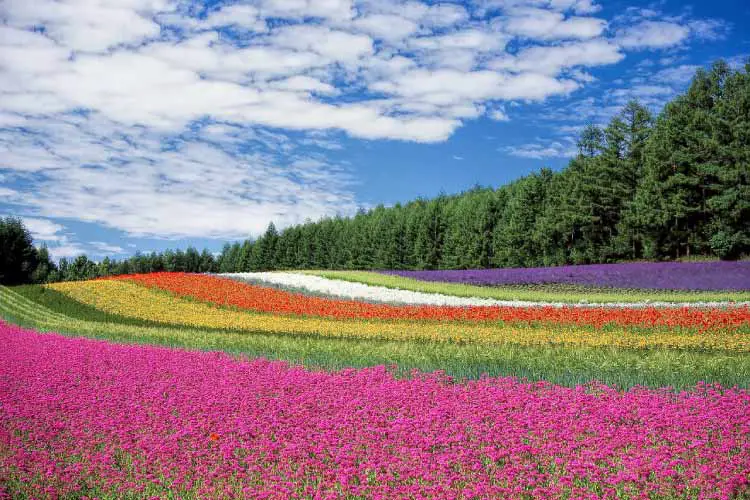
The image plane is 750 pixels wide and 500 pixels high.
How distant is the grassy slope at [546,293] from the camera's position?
2706 cm

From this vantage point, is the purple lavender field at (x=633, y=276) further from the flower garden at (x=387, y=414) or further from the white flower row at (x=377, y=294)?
the flower garden at (x=387, y=414)

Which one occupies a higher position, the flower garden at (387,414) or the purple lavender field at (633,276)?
the purple lavender field at (633,276)

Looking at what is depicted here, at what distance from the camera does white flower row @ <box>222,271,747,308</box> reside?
25203 millimetres

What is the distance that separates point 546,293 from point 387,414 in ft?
85.1

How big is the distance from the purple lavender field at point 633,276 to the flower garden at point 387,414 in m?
16.8

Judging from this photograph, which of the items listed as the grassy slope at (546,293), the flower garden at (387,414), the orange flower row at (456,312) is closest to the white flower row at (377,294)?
the grassy slope at (546,293)

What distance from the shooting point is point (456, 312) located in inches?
774

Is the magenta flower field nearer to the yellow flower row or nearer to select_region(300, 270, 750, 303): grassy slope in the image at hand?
the yellow flower row

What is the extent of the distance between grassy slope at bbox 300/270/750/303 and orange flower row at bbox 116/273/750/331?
21.8 ft

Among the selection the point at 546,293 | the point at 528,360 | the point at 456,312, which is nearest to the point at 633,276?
the point at 546,293

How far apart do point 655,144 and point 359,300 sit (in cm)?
2963

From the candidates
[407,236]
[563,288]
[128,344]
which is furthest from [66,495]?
[407,236]

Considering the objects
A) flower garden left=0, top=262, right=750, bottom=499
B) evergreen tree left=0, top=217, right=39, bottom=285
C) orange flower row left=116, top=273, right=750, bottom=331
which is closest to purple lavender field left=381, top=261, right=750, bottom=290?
orange flower row left=116, top=273, right=750, bottom=331

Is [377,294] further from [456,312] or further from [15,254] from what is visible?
[15,254]
